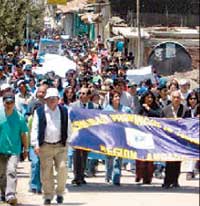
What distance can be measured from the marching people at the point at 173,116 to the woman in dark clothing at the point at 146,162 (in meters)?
0.34

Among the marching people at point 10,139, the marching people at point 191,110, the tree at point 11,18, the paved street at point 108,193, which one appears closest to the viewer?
the marching people at point 191,110

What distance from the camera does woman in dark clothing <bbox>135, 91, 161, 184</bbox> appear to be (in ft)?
38.1

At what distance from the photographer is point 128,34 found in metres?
36.9

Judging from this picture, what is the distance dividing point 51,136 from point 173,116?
70.7 inches

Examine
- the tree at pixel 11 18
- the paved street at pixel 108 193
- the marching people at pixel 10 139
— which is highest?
the tree at pixel 11 18

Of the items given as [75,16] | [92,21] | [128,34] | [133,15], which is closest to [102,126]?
[128,34]

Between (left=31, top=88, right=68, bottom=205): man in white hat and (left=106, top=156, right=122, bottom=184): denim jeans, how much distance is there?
6.77 feet

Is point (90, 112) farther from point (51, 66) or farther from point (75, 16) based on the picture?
point (75, 16)

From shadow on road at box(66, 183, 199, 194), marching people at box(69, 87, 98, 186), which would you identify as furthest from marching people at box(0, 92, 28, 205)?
marching people at box(69, 87, 98, 186)

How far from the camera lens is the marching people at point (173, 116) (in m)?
10.5

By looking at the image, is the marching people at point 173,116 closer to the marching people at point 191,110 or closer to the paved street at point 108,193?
the paved street at point 108,193

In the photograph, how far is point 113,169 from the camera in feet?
40.2

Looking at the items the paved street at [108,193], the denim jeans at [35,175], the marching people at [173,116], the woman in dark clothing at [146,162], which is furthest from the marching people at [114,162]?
the denim jeans at [35,175]

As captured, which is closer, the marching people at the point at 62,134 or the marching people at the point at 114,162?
the marching people at the point at 62,134
